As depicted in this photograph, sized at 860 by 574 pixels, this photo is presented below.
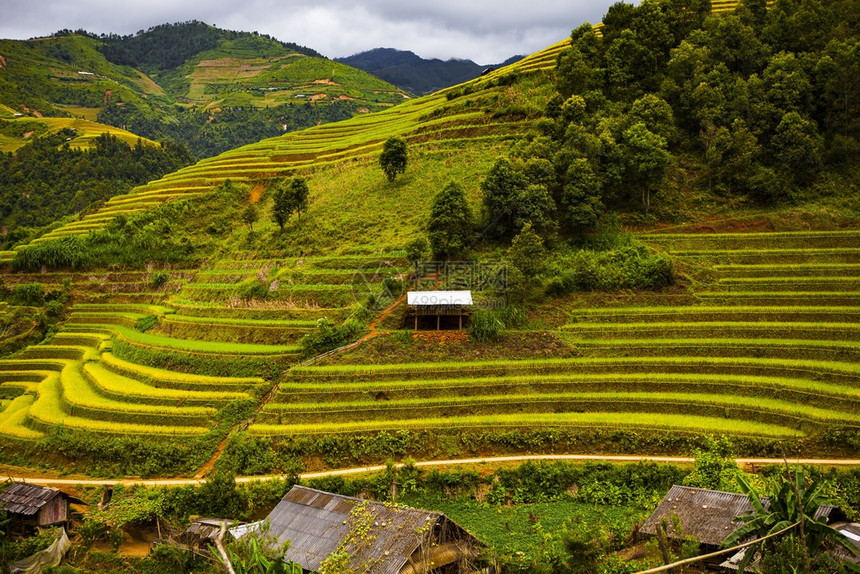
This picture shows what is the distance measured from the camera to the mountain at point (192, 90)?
4577 inches

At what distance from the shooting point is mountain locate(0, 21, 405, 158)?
116250 mm

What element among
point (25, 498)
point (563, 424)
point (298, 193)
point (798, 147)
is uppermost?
point (798, 147)

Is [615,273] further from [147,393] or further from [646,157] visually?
[147,393]

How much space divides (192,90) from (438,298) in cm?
14583

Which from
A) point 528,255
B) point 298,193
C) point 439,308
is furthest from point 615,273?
point 298,193

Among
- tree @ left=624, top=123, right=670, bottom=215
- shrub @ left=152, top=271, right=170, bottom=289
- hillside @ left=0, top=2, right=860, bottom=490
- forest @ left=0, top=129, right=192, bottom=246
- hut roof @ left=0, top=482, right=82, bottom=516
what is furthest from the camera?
forest @ left=0, top=129, right=192, bottom=246

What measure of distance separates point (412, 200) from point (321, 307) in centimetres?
1214

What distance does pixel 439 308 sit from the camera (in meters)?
28.3

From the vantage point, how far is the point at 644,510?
752 inches

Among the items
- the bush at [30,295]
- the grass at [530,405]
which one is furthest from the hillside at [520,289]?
the bush at [30,295]

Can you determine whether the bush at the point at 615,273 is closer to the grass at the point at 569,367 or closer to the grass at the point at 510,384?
the grass at the point at 569,367

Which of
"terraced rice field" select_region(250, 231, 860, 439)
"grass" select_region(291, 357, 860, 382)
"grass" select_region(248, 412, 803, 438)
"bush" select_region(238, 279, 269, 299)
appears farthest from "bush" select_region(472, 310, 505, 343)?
"bush" select_region(238, 279, 269, 299)

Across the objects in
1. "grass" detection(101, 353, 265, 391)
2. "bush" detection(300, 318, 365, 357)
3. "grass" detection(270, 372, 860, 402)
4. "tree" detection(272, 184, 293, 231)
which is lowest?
"grass" detection(101, 353, 265, 391)

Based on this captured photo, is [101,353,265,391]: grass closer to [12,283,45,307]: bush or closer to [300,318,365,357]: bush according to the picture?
[300,318,365,357]: bush
